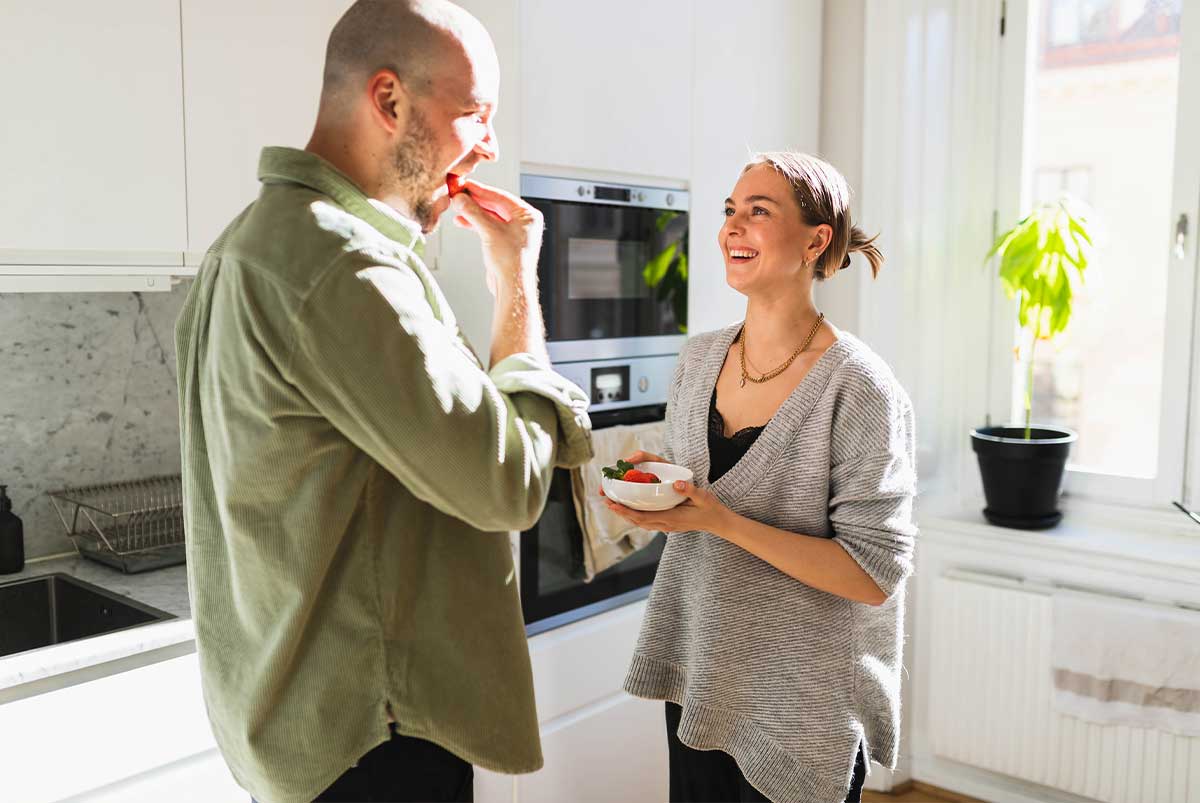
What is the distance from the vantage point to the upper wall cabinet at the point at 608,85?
2.11 meters

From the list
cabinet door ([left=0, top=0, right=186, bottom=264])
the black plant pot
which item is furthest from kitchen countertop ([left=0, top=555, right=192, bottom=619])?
the black plant pot

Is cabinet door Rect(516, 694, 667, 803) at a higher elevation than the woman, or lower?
lower

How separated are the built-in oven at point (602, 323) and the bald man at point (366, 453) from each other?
→ 0.95 meters

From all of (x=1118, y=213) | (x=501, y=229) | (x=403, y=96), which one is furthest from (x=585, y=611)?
(x=1118, y=213)

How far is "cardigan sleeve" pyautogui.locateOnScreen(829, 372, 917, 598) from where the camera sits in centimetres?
157

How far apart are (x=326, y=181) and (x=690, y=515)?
711mm

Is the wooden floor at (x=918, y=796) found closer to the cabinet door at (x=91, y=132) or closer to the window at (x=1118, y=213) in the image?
the window at (x=1118, y=213)

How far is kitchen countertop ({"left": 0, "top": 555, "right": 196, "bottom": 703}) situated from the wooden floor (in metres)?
1.98

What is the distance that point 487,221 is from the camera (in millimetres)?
1291

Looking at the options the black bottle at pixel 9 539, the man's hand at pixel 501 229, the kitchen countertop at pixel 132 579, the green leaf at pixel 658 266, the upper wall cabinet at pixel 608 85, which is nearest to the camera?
the man's hand at pixel 501 229

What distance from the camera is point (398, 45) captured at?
1.12 meters

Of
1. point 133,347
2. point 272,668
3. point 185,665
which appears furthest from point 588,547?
point 272,668

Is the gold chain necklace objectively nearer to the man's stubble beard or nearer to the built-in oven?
the built-in oven

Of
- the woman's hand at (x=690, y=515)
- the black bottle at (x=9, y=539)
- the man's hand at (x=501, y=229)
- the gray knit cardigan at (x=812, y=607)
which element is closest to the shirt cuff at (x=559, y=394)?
the man's hand at (x=501, y=229)
